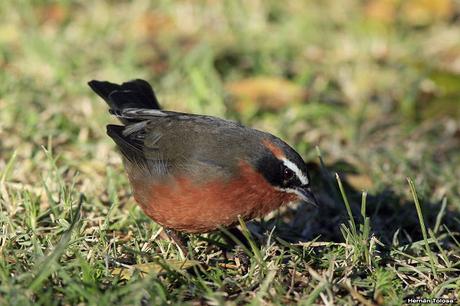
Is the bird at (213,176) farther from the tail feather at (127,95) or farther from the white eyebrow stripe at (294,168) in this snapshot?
the tail feather at (127,95)

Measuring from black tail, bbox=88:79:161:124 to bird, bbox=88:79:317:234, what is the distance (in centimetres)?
75

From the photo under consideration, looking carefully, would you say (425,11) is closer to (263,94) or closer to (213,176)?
(263,94)

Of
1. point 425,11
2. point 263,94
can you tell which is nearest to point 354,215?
point 263,94

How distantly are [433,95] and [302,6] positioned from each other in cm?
276

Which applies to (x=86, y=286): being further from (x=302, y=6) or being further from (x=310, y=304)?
(x=302, y=6)

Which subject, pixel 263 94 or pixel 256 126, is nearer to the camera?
pixel 256 126

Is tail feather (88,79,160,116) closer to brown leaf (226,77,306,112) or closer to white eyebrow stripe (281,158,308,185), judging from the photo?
white eyebrow stripe (281,158,308,185)

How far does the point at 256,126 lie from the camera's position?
7883mm

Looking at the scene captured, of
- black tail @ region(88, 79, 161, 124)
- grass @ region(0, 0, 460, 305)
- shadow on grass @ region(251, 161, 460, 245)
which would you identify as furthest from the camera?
black tail @ region(88, 79, 161, 124)

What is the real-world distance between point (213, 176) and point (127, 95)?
158 cm

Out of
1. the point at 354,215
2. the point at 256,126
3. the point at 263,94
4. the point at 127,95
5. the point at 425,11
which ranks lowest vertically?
the point at 354,215

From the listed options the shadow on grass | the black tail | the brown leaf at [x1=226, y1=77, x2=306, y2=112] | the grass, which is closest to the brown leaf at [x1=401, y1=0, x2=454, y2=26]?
the grass

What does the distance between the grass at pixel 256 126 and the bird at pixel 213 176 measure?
0.25m

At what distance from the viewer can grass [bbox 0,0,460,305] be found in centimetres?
455
